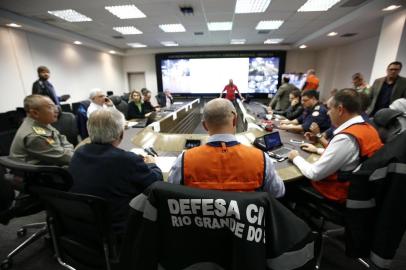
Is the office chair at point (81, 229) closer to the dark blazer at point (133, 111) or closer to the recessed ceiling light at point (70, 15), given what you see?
the dark blazer at point (133, 111)

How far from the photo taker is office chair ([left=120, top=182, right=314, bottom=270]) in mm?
601

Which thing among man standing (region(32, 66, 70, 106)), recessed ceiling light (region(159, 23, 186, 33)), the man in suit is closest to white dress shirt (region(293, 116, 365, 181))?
Result: the man in suit

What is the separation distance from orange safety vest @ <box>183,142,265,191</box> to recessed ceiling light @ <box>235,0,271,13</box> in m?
3.66

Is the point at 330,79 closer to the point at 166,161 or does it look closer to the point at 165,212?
the point at 166,161

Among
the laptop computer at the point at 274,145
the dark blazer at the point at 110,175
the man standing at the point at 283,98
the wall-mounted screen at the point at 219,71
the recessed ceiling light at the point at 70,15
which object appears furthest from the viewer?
the wall-mounted screen at the point at 219,71

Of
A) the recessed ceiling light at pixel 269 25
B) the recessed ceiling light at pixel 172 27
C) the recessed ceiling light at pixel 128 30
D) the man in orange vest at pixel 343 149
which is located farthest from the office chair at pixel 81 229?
the recessed ceiling light at pixel 269 25

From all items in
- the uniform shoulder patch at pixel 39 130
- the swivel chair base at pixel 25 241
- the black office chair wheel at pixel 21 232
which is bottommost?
the black office chair wheel at pixel 21 232

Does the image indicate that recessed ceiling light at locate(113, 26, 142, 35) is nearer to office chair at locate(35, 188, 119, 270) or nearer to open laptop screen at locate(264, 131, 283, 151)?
→ open laptop screen at locate(264, 131, 283, 151)

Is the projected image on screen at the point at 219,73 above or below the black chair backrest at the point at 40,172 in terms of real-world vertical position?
above

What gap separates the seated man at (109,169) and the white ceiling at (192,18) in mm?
3267

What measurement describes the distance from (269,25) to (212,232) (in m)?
5.73

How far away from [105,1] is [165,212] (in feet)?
13.2

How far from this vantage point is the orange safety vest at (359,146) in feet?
3.98

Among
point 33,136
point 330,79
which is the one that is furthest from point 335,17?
point 33,136
